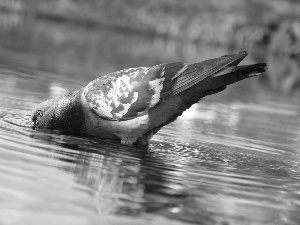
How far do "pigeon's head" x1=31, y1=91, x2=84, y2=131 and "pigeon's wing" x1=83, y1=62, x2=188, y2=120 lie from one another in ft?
0.50

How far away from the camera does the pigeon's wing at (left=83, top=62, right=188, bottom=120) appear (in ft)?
26.8

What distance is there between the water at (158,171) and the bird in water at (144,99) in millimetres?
217

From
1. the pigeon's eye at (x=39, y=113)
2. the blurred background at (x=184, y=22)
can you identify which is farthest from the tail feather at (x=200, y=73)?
the blurred background at (x=184, y=22)

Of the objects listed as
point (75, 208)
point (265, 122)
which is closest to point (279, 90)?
point (265, 122)

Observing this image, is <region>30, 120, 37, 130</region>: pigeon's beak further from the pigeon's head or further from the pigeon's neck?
the pigeon's neck

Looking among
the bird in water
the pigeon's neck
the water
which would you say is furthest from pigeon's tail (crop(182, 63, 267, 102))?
the pigeon's neck

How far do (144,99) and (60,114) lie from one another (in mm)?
859

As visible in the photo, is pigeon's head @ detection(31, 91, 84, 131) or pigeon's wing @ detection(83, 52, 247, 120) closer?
pigeon's wing @ detection(83, 52, 247, 120)

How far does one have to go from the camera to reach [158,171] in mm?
6934

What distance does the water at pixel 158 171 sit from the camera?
5281 mm

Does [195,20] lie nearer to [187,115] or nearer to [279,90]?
[279,90]

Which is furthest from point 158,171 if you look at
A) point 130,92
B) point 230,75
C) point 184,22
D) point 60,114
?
point 184,22

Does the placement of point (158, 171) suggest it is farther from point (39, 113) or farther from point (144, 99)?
point (39, 113)

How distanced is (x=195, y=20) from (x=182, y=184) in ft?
109
